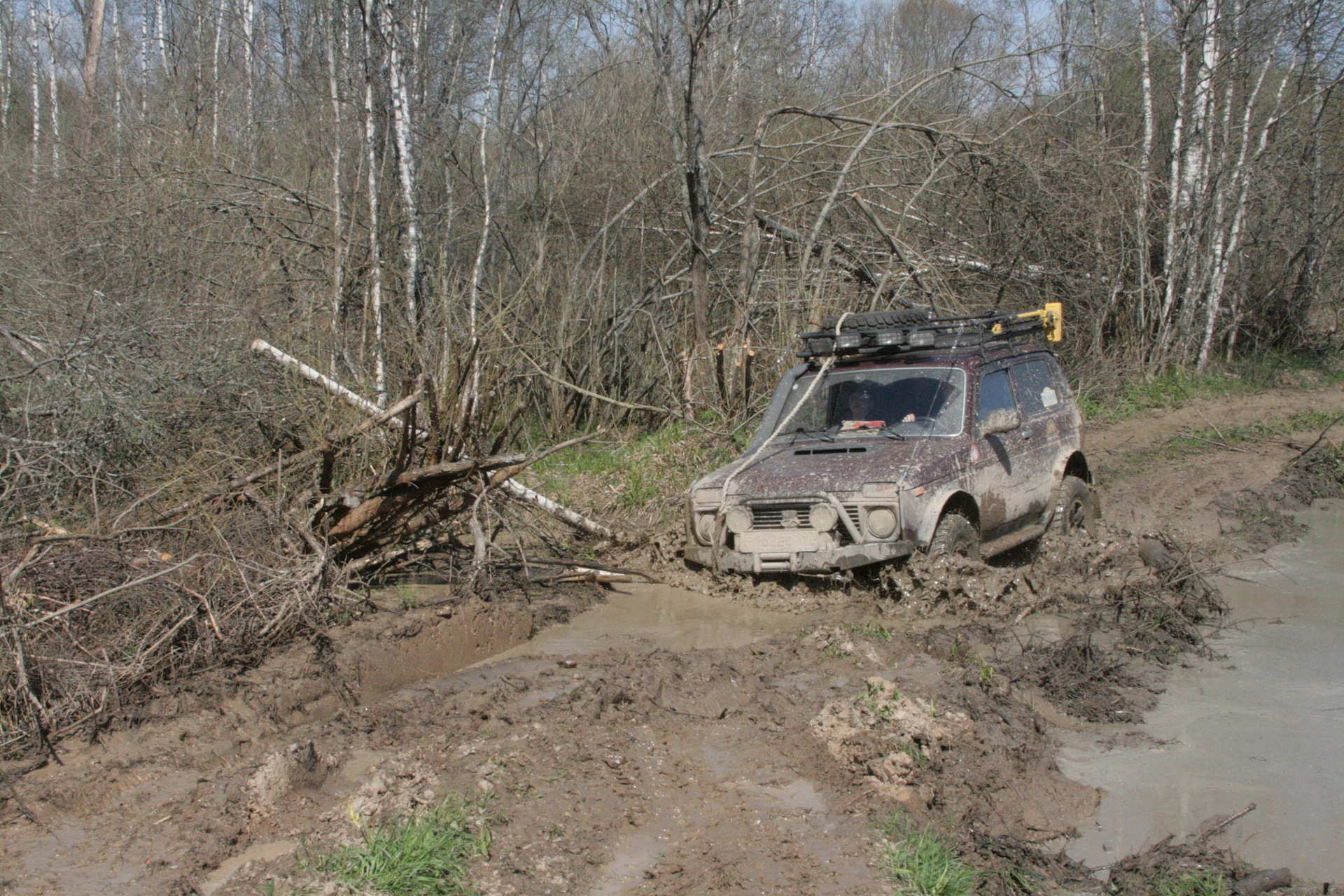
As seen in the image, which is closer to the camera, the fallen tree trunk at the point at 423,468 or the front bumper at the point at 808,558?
the front bumper at the point at 808,558

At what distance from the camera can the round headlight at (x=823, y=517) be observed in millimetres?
6859

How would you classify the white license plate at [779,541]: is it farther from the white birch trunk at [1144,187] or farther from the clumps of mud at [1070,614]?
the white birch trunk at [1144,187]

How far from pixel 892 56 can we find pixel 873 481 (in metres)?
27.2

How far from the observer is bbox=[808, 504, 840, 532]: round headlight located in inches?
270

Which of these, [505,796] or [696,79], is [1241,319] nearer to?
[696,79]

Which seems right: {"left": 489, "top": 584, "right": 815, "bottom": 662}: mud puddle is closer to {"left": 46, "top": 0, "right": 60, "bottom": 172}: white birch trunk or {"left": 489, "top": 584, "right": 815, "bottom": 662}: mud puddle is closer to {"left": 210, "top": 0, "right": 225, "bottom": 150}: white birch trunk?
{"left": 210, "top": 0, "right": 225, "bottom": 150}: white birch trunk

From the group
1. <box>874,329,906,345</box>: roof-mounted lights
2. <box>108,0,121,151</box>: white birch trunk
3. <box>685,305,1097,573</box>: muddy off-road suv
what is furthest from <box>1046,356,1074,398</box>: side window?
<box>108,0,121,151</box>: white birch trunk

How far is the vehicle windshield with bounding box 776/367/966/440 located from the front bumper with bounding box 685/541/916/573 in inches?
40.9

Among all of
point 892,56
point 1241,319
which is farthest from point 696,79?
point 892,56

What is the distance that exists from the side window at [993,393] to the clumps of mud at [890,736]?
306cm

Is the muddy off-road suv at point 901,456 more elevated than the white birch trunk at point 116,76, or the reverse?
the white birch trunk at point 116,76

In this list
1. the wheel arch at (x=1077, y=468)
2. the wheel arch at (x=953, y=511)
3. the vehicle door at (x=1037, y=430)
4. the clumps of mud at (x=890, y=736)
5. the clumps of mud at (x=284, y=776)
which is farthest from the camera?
the wheel arch at (x=1077, y=468)

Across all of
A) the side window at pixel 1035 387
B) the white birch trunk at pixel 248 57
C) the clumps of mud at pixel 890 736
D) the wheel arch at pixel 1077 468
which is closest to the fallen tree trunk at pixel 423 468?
the clumps of mud at pixel 890 736

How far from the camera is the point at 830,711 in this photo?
4988 mm
